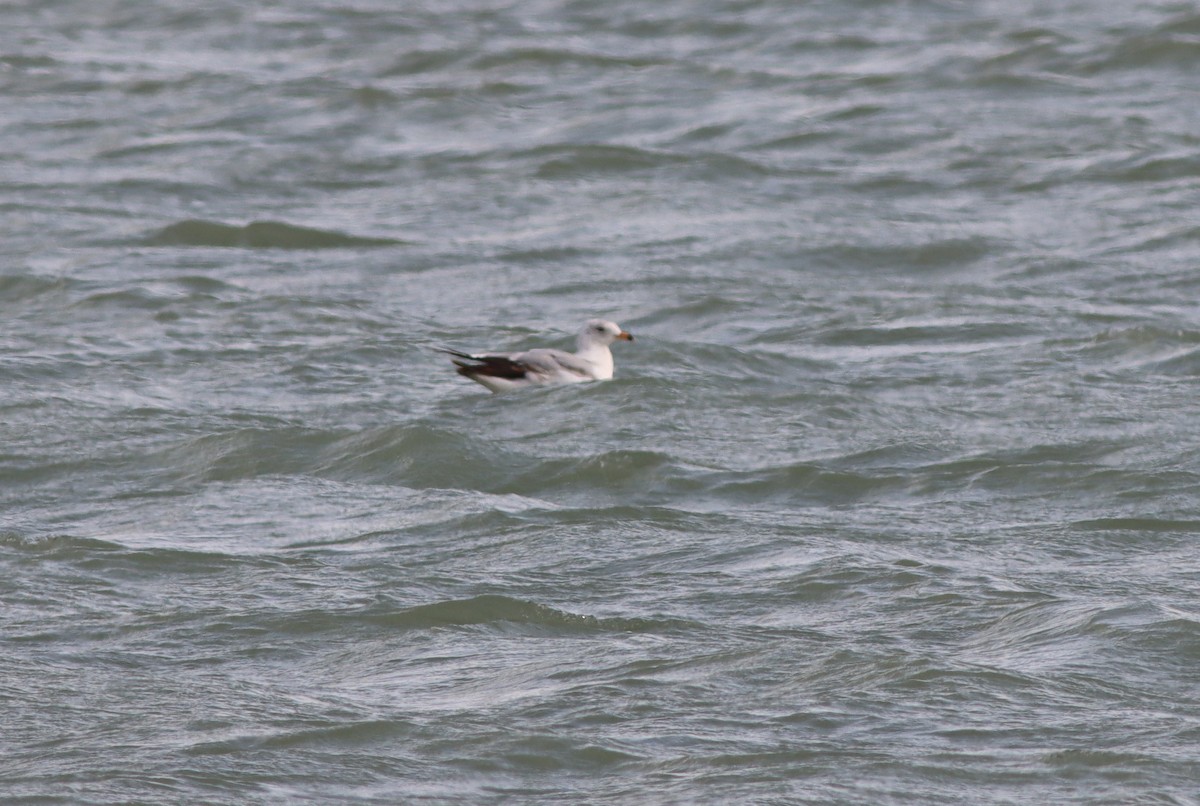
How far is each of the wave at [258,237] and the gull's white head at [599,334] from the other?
10.2 feet

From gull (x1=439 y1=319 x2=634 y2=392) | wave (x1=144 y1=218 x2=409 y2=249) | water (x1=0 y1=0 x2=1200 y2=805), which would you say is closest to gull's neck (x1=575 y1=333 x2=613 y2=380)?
gull (x1=439 y1=319 x2=634 y2=392)

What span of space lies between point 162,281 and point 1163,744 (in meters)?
7.76

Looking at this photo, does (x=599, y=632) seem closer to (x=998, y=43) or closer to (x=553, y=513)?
(x=553, y=513)

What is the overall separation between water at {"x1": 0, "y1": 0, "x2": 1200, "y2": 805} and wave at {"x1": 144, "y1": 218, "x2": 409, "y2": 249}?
4 cm

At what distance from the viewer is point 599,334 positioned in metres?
10.4

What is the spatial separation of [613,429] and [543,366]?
78 centimetres

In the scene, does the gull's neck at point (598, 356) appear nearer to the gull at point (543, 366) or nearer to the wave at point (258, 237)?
the gull at point (543, 366)

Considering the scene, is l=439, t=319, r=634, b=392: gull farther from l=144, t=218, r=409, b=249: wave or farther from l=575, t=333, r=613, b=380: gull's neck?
l=144, t=218, r=409, b=249: wave

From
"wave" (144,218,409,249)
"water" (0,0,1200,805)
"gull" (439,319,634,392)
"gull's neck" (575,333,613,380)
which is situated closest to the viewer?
"water" (0,0,1200,805)

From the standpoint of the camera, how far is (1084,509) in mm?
8180

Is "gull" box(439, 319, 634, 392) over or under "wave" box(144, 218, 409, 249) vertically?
under

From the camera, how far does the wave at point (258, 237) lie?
13227 millimetres

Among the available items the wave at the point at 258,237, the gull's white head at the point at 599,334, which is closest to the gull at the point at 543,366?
the gull's white head at the point at 599,334

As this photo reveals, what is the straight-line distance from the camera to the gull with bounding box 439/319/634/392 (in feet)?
33.0
